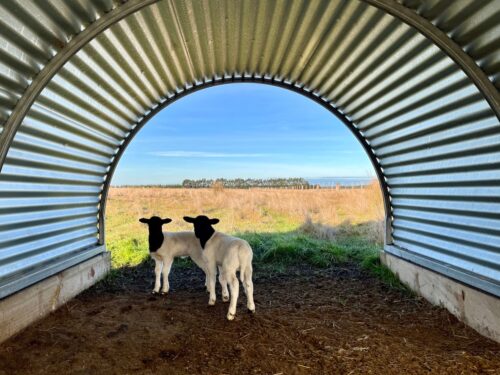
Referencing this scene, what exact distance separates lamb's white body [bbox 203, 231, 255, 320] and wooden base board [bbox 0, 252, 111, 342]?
2.20m

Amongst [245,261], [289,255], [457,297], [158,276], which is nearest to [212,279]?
[245,261]

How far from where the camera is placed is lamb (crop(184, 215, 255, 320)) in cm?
513

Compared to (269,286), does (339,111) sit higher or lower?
higher

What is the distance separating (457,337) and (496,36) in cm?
348

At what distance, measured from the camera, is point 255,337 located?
4.57 m

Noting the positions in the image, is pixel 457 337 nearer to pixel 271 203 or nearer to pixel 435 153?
pixel 435 153

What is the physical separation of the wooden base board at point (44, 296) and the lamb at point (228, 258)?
2.11m

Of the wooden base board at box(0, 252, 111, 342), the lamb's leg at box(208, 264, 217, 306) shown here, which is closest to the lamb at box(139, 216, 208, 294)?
the lamb's leg at box(208, 264, 217, 306)

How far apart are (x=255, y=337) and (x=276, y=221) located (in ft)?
35.3

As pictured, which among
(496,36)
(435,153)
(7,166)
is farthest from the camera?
(435,153)

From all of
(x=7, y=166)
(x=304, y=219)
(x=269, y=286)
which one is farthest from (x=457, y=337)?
(x=304, y=219)

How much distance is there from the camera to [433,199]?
5.99 m

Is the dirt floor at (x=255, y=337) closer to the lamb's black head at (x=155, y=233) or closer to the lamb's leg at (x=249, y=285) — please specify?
the lamb's leg at (x=249, y=285)

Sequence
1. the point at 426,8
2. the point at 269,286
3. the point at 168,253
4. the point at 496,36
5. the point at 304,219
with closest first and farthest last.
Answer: the point at 496,36
the point at 426,8
the point at 168,253
the point at 269,286
the point at 304,219
